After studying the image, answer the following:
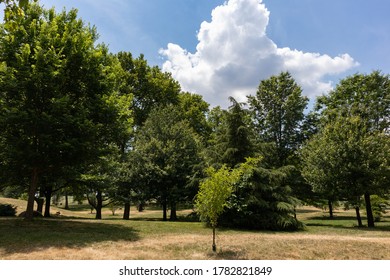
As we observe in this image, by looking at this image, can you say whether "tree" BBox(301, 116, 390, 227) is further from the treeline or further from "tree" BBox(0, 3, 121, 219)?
"tree" BBox(0, 3, 121, 219)

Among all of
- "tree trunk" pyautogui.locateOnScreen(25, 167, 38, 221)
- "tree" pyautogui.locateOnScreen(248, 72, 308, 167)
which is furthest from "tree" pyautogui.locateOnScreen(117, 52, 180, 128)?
"tree trunk" pyautogui.locateOnScreen(25, 167, 38, 221)

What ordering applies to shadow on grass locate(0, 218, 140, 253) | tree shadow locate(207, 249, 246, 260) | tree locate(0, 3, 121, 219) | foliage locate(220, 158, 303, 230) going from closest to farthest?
tree shadow locate(207, 249, 246, 260), shadow on grass locate(0, 218, 140, 253), tree locate(0, 3, 121, 219), foliage locate(220, 158, 303, 230)

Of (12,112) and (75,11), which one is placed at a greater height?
(75,11)

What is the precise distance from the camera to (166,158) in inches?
1072

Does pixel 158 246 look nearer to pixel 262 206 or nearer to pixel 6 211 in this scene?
pixel 262 206

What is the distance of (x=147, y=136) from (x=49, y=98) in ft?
47.2

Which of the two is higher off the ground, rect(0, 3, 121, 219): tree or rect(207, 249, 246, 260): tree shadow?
rect(0, 3, 121, 219): tree

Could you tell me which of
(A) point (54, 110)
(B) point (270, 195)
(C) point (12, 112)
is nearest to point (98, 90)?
(A) point (54, 110)

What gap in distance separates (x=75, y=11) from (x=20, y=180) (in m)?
12.1

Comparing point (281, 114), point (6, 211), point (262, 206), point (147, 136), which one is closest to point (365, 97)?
point (281, 114)

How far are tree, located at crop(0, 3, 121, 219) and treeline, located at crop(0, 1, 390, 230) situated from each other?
0.20ft

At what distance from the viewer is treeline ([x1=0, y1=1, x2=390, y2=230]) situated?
15.2 meters

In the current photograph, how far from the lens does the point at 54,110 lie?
14664 millimetres
